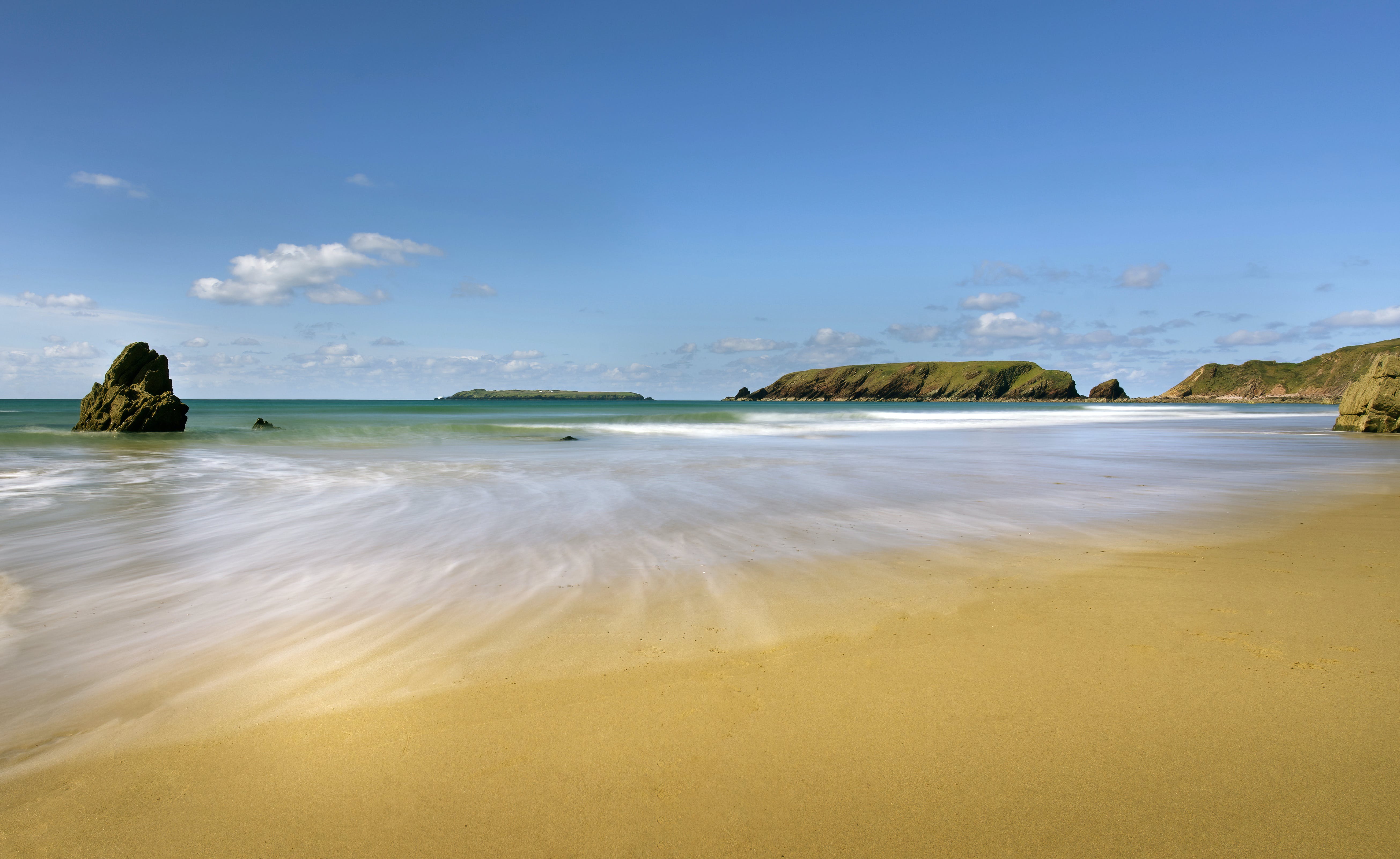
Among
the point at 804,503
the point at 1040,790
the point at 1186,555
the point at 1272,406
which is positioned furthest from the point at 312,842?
the point at 1272,406

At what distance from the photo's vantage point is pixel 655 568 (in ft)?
17.1

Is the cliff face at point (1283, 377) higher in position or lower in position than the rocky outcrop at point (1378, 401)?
higher

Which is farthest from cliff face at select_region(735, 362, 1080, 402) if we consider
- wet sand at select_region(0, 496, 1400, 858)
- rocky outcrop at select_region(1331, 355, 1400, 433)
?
wet sand at select_region(0, 496, 1400, 858)

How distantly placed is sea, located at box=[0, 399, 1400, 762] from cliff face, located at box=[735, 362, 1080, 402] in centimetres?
14557

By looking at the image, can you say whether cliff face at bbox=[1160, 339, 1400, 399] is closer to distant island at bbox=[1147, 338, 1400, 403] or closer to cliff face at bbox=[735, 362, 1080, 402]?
distant island at bbox=[1147, 338, 1400, 403]

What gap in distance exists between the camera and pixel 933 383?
163 meters

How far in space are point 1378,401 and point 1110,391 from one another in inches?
5233

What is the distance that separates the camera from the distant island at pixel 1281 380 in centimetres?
10719

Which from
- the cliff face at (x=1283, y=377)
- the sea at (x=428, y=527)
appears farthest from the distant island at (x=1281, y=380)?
the sea at (x=428, y=527)

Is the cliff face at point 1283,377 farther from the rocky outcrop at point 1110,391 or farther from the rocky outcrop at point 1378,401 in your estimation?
the rocky outcrop at point 1378,401

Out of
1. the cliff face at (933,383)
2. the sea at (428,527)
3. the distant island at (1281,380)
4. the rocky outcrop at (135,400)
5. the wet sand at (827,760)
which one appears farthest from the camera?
the cliff face at (933,383)

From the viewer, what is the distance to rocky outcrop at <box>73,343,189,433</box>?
82.6ft

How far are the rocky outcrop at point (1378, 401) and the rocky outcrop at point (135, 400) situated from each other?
44.5 m

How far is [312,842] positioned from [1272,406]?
4591 inches
